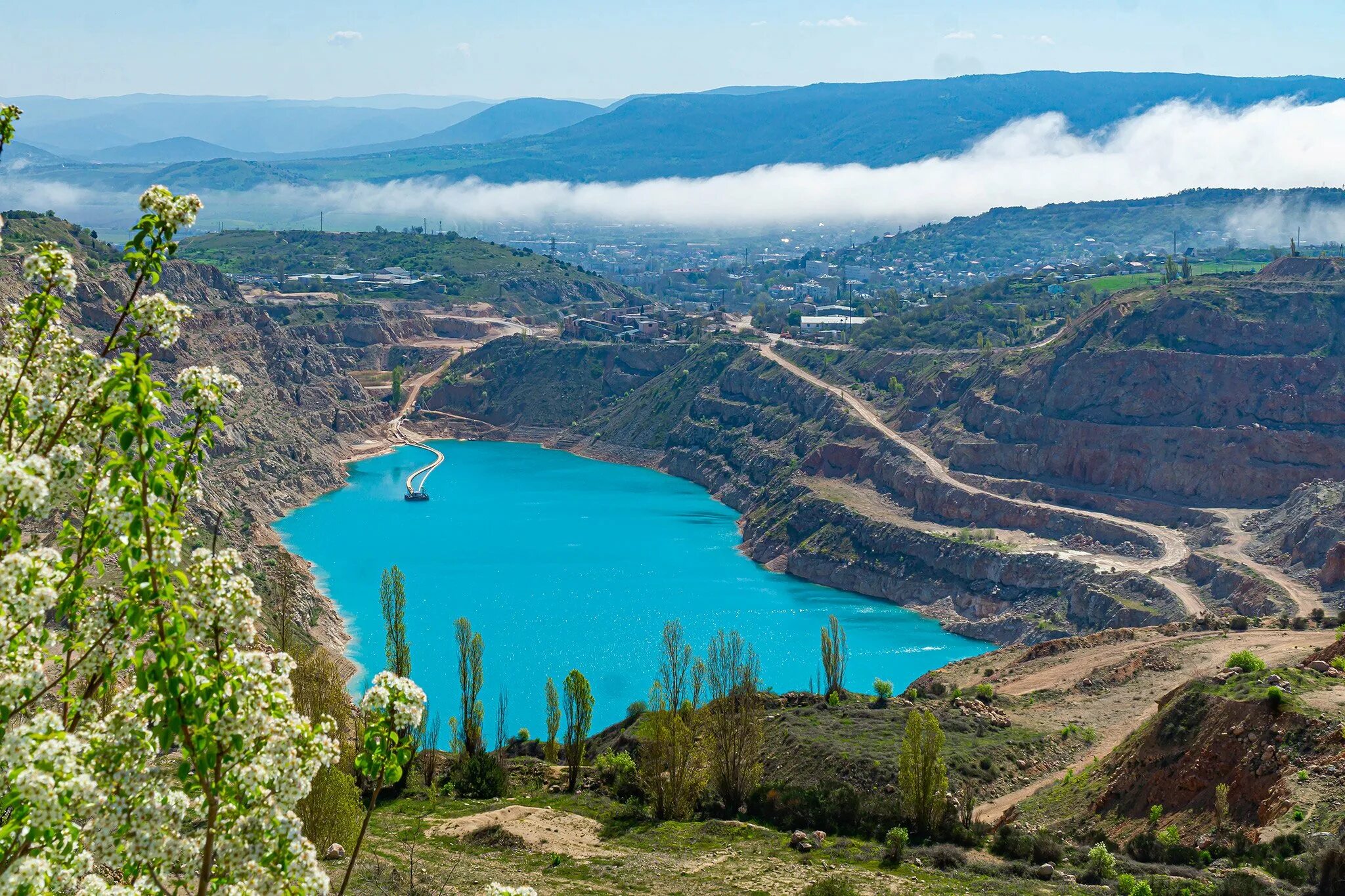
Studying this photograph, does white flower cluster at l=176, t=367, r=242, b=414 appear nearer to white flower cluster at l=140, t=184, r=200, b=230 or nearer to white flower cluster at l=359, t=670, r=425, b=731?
white flower cluster at l=140, t=184, r=200, b=230

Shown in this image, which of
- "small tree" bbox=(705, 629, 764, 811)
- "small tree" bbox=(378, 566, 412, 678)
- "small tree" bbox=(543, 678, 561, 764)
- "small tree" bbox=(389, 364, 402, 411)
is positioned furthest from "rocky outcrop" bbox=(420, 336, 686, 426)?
"small tree" bbox=(705, 629, 764, 811)

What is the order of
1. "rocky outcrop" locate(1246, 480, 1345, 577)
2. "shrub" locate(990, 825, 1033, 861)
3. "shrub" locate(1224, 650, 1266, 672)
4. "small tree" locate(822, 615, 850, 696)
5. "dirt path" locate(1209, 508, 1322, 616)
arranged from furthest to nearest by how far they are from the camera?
"rocky outcrop" locate(1246, 480, 1345, 577) < "dirt path" locate(1209, 508, 1322, 616) < "small tree" locate(822, 615, 850, 696) < "shrub" locate(1224, 650, 1266, 672) < "shrub" locate(990, 825, 1033, 861)

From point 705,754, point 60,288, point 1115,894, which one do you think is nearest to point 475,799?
point 705,754

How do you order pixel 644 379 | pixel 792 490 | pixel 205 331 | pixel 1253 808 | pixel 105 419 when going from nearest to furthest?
pixel 105 419, pixel 1253 808, pixel 792 490, pixel 205 331, pixel 644 379

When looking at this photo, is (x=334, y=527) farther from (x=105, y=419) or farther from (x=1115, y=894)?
(x=105, y=419)

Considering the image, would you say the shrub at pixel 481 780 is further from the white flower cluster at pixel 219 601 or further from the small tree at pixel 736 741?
the white flower cluster at pixel 219 601

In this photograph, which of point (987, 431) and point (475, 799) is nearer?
point (475, 799)

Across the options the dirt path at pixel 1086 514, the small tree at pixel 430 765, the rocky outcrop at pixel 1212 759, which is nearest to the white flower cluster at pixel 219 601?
the rocky outcrop at pixel 1212 759
